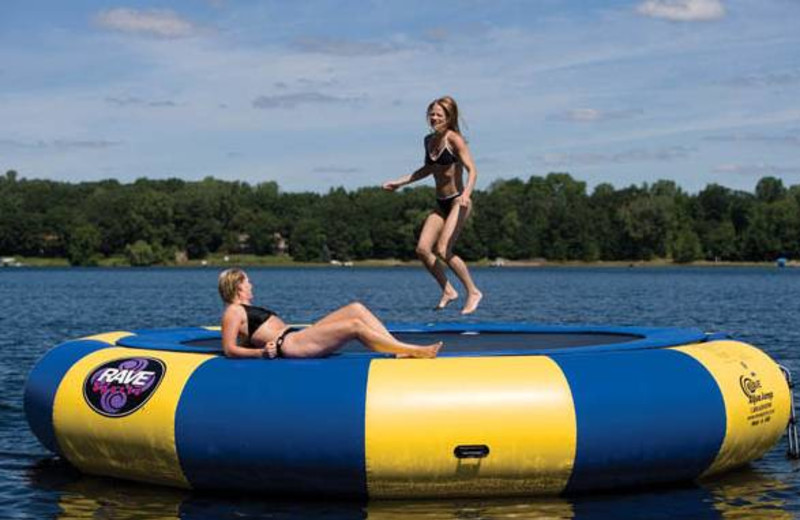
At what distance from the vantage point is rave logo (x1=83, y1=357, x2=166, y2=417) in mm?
9836

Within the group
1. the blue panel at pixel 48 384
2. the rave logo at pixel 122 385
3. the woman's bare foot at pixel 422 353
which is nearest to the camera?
the woman's bare foot at pixel 422 353

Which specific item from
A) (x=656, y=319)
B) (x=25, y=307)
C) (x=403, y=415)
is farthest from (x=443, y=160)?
(x=25, y=307)

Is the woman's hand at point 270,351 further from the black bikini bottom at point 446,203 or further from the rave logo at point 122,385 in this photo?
the black bikini bottom at point 446,203

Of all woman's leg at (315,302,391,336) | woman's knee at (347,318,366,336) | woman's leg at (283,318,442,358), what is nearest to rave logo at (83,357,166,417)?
woman's leg at (283,318,442,358)

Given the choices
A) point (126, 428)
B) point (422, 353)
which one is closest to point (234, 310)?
point (126, 428)

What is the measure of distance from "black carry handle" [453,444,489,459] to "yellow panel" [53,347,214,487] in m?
2.20

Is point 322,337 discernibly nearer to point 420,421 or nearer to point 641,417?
point 420,421

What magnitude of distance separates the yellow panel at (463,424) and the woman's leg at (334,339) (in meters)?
0.41

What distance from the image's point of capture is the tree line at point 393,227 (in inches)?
5281

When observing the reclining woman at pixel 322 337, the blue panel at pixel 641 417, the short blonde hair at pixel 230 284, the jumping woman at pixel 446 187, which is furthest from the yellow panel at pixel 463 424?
the jumping woman at pixel 446 187

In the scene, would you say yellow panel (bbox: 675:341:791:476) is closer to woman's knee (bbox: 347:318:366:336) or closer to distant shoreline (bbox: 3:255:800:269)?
woman's knee (bbox: 347:318:366:336)

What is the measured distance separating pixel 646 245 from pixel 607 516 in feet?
423

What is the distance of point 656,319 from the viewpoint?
37.6 m

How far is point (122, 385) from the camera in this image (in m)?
10.0
